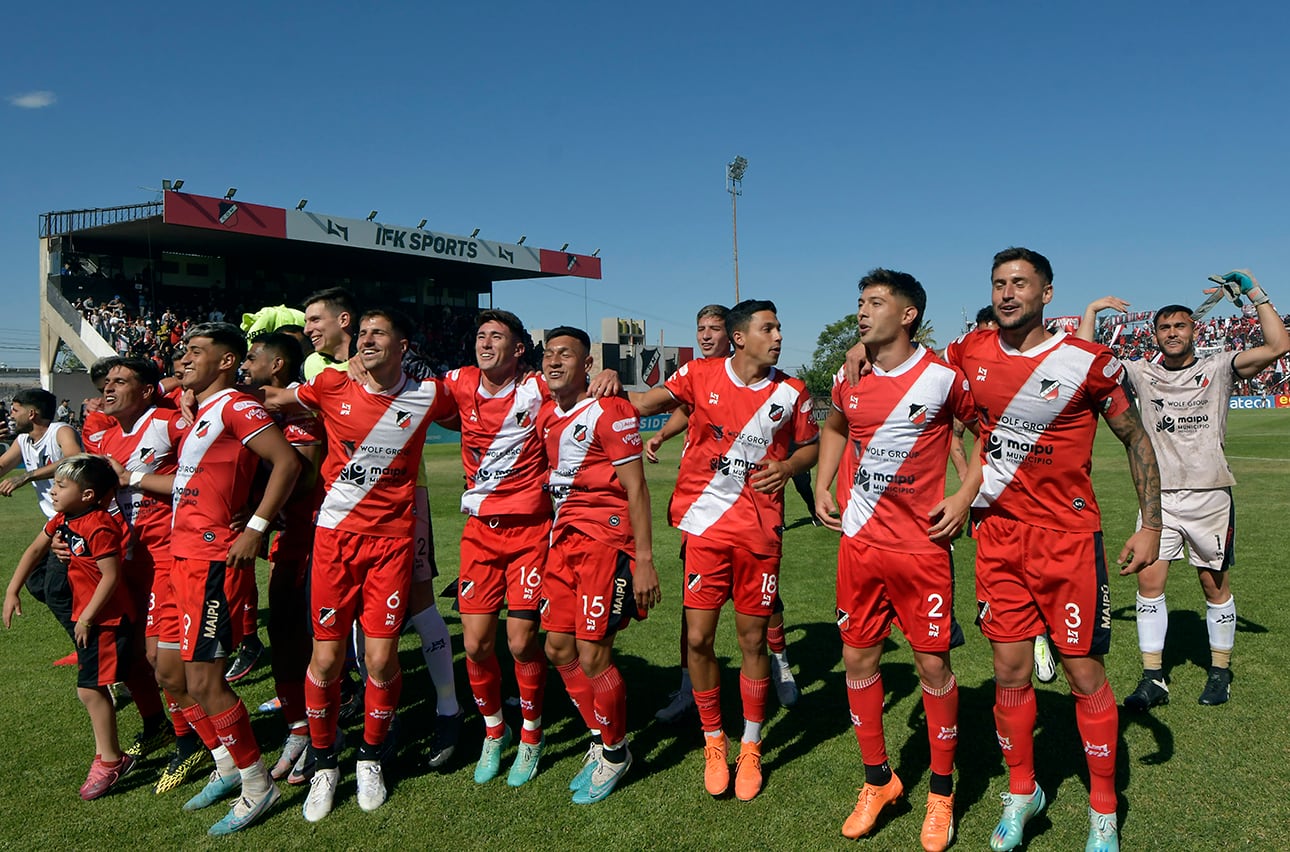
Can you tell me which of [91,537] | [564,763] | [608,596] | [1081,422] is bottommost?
[564,763]

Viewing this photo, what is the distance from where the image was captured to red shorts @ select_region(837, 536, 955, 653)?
3840 mm

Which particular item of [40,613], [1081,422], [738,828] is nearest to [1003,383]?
[1081,422]

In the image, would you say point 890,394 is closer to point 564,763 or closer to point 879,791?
point 879,791

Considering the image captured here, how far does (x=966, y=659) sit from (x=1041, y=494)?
108 inches

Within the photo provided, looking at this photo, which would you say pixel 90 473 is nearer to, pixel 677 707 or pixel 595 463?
pixel 595 463

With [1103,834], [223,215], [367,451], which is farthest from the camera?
[223,215]

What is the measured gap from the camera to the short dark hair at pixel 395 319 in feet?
14.7

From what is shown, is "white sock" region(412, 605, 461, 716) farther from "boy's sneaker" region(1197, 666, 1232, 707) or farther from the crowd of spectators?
the crowd of spectators

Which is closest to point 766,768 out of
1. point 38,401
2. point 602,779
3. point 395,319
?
point 602,779

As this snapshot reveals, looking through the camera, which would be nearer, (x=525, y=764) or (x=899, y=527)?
(x=899, y=527)

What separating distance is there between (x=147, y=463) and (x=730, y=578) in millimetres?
3580

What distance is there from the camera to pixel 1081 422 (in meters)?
3.84

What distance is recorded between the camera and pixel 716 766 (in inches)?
172

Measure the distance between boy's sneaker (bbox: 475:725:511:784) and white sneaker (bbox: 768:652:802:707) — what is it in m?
1.91
